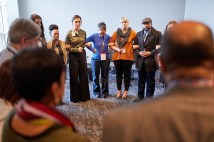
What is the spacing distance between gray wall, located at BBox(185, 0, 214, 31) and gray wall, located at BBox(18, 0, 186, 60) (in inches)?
10.1

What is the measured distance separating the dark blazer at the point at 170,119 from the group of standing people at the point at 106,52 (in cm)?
276

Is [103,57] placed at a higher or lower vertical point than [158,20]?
lower

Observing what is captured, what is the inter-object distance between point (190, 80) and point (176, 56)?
8cm

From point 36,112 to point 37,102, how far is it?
0.05 meters

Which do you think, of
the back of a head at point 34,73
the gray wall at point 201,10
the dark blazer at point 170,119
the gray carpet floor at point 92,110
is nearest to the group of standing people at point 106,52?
the gray carpet floor at point 92,110

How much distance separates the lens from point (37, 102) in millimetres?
794

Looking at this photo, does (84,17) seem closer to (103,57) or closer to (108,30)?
(108,30)

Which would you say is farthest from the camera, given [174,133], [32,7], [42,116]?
[32,7]

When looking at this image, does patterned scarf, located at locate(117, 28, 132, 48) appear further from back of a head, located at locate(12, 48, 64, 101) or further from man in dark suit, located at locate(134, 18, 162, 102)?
back of a head, located at locate(12, 48, 64, 101)

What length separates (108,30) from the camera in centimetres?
632

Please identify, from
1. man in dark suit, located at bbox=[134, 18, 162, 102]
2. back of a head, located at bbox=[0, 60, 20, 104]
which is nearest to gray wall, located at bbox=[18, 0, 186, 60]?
man in dark suit, located at bbox=[134, 18, 162, 102]

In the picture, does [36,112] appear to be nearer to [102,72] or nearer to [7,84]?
[7,84]

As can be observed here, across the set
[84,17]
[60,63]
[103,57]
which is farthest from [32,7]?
[60,63]

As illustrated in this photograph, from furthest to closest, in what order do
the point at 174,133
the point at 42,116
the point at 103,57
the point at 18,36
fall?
the point at 103,57
the point at 18,36
the point at 42,116
the point at 174,133
